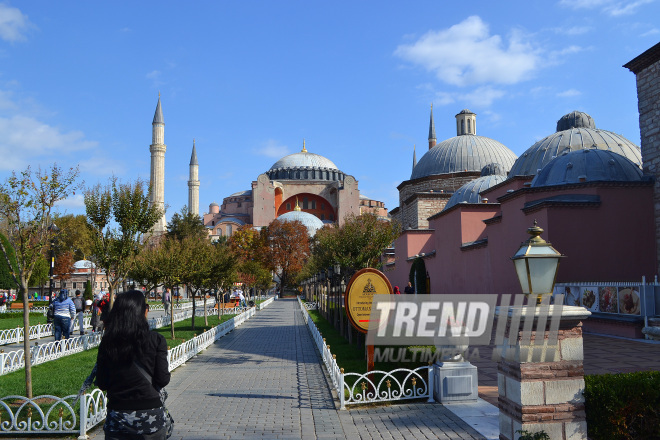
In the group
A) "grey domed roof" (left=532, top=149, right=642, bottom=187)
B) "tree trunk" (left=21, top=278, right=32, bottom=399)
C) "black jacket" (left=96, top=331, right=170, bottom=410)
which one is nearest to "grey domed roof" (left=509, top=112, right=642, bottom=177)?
"grey domed roof" (left=532, top=149, right=642, bottom=187)

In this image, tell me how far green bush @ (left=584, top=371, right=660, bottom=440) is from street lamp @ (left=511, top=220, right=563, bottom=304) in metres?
0.99

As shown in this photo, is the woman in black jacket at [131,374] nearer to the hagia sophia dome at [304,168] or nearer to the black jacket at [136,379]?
the black jacket at [136,379]

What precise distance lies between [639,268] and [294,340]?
35.5 feet

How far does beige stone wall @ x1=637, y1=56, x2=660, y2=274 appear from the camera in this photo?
15969mm

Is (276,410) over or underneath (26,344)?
underneath

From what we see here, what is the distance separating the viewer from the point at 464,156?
38625 millimetres

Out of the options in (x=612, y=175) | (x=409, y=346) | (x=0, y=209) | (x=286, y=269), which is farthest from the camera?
(x=286, y=269)

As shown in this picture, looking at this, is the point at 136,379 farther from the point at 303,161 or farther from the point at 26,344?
the point at 303,161

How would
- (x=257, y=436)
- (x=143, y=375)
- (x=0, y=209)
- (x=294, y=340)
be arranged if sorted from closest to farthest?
(x=143, y=375) < (x=257, y=436) < (x=0, y=209) < (x=294, y=340)

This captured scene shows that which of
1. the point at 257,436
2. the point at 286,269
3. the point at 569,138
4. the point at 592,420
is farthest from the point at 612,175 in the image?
the point at 286,269

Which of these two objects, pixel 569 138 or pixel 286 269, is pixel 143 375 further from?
pixel 286 269

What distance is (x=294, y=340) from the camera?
15273 mm

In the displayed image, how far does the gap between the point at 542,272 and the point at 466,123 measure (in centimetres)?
4021

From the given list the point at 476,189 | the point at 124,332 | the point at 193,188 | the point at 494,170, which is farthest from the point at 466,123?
the point at 193,188
